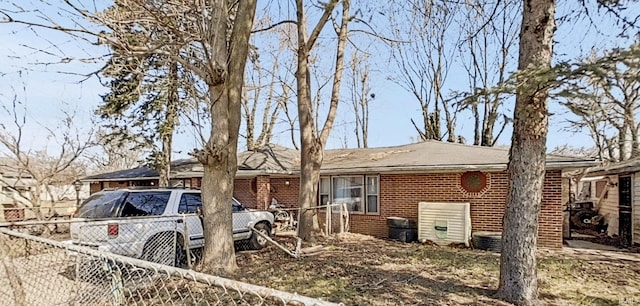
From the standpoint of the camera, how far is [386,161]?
13633mm

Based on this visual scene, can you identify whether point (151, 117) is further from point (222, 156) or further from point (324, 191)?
point (222, 156)

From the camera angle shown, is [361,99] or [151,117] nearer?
[151,117]

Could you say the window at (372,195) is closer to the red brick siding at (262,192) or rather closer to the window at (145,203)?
the red brick siding at (262,192)

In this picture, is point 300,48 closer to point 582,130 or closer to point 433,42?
point 433,42

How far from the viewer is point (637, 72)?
4.03m

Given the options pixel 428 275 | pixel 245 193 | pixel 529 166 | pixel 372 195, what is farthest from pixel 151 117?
pixel 529 166

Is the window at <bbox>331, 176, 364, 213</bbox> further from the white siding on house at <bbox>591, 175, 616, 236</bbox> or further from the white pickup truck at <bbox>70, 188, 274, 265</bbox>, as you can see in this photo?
the white siding on house at <bbox>591, 175, 616, 236</bbox>

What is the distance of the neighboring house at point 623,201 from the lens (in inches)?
450

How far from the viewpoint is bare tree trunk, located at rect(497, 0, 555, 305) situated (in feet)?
18.2

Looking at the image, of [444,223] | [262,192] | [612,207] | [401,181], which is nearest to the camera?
[444,223]

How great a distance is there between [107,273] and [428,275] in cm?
573

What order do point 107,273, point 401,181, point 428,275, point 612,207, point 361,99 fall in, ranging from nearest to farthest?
point 107,273
point 428,275
point 401,181
point 612,207
point 361,99

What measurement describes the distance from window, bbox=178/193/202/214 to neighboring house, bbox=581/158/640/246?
37.3ft

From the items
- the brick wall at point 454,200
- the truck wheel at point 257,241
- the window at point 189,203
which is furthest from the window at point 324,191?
the window at point 189,203
